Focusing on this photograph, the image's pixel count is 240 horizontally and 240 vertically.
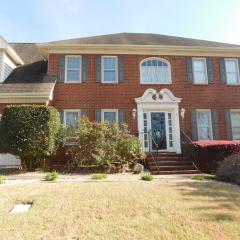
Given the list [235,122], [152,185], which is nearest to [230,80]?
[235,122]

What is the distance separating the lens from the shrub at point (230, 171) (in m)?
9.97

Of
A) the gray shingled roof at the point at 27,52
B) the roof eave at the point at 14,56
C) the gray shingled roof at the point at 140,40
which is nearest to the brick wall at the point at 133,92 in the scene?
the gray shingled roof at the point at 140,40

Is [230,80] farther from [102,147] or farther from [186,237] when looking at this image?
[186,237]

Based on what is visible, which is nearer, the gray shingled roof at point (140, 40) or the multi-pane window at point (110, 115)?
the multi-pane window at point (110, 115)

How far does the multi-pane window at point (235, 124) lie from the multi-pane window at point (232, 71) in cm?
174

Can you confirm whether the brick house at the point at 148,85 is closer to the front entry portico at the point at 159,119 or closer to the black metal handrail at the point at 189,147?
the front entry portico at the point at 159,119

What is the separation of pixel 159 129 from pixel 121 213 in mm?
10429

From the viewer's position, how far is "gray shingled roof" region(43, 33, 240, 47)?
1717 centimetres

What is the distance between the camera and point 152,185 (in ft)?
28.9

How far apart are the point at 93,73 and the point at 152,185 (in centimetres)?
902

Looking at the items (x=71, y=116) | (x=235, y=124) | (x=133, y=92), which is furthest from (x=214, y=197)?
(x=235, y=124)

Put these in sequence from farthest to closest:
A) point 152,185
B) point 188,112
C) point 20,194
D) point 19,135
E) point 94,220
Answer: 1. point 188,112
2. point 19,135
3. point 152,185
4. point 20,194
5. point 94,220

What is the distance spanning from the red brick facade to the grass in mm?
8011

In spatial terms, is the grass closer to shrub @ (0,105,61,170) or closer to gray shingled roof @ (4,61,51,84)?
shrub @ (0,105,61,170)
